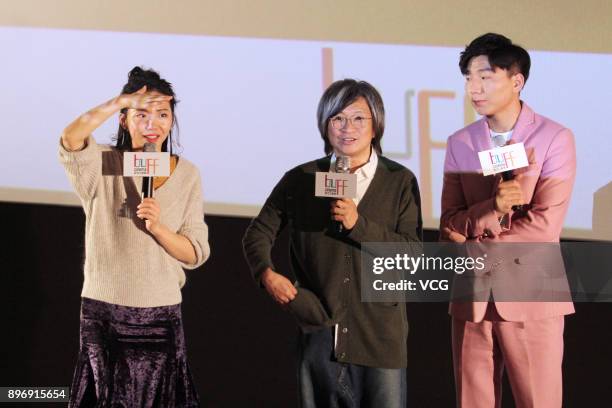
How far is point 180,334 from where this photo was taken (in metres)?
3.62

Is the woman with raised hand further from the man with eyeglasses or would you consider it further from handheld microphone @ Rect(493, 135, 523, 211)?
handheld microphone @ Rect(493, 135, 523, 211)

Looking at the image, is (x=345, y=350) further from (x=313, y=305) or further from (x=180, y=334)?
(x=180, y=334)

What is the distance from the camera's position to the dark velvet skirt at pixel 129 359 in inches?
140

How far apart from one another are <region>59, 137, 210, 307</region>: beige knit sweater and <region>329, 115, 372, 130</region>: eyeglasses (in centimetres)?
66

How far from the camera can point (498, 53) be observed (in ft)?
11.9

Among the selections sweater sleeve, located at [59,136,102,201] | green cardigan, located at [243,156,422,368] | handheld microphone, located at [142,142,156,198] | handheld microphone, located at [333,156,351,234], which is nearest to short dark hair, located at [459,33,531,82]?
green cardigan, located at [243,156,422,368]

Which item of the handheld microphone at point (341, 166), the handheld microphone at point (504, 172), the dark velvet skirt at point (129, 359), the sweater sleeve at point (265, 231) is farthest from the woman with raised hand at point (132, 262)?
the handheld microphone at point (504, 172)

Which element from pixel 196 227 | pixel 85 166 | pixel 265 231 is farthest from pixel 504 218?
pixel 85 166

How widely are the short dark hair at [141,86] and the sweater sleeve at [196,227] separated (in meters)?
0.20

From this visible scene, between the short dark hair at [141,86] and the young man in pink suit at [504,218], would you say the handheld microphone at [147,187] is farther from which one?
the young man in pink suit at [504,218]

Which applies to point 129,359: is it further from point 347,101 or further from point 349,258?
point 347,101

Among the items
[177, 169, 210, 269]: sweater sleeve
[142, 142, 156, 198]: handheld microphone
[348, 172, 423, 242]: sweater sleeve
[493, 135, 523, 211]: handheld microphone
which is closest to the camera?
[348, 172, 423, 242]: sweater sleeve

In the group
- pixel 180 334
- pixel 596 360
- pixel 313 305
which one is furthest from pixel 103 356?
pixel 596 360

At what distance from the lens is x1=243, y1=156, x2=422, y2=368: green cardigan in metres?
3.32
